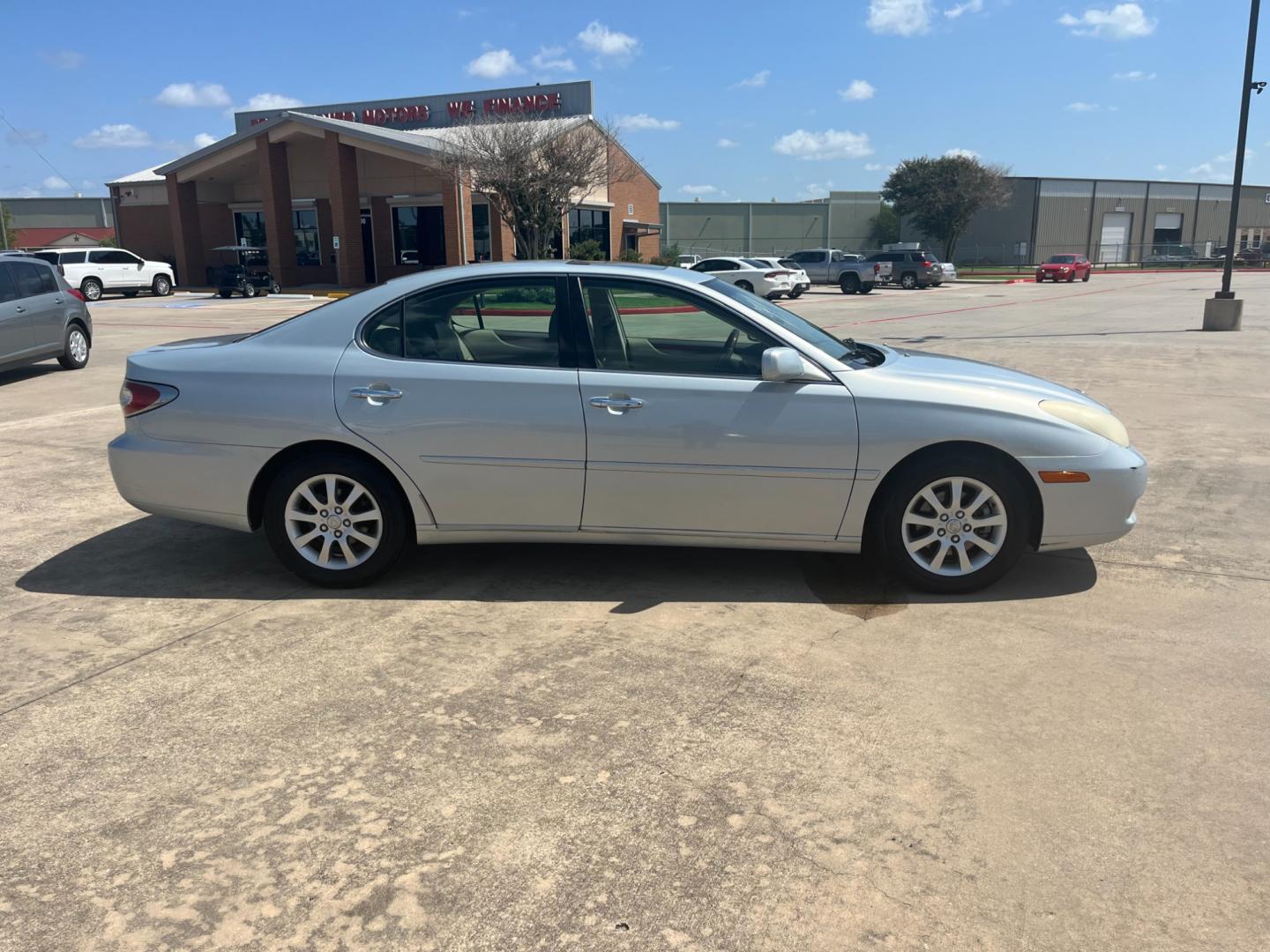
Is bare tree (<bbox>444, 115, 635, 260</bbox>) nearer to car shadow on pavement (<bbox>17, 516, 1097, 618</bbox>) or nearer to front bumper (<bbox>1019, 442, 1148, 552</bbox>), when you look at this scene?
car shadow on pavement (<bbox>17, 516, 1097, 618</bbox>)

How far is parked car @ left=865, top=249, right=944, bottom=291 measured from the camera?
145 feet

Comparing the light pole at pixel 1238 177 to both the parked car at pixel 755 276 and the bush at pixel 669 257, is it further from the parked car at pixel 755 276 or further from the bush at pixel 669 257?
the bush at pixel 669 257

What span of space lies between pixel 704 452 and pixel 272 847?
2.56 metres

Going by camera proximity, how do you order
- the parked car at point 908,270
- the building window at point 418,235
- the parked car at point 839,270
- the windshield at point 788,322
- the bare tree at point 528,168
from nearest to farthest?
the windshield at point 788,322
the bare tree at point 528,168
the building window at point 418,235
the parked car at point 839,270
the parked car at point 908,270

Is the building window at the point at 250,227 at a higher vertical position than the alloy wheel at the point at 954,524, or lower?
higher

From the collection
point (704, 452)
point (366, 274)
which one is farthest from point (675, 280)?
point (366, 274)

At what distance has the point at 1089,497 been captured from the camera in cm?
468

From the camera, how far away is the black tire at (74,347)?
532 inches

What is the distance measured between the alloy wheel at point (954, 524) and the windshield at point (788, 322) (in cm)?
86

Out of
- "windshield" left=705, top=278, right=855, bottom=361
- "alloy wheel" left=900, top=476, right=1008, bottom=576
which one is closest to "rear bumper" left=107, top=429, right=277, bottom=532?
"windshield" left=705, top=278, right=855, bottom=361

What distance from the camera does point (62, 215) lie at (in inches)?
3814

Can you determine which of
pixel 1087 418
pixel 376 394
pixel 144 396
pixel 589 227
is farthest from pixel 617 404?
pixel 589 227

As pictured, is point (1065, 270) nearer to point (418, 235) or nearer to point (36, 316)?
point (418, 235)

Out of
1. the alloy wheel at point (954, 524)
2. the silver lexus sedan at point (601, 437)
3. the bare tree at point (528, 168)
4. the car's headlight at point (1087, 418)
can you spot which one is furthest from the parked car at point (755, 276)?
the alloy wheel at point (954, 524)
